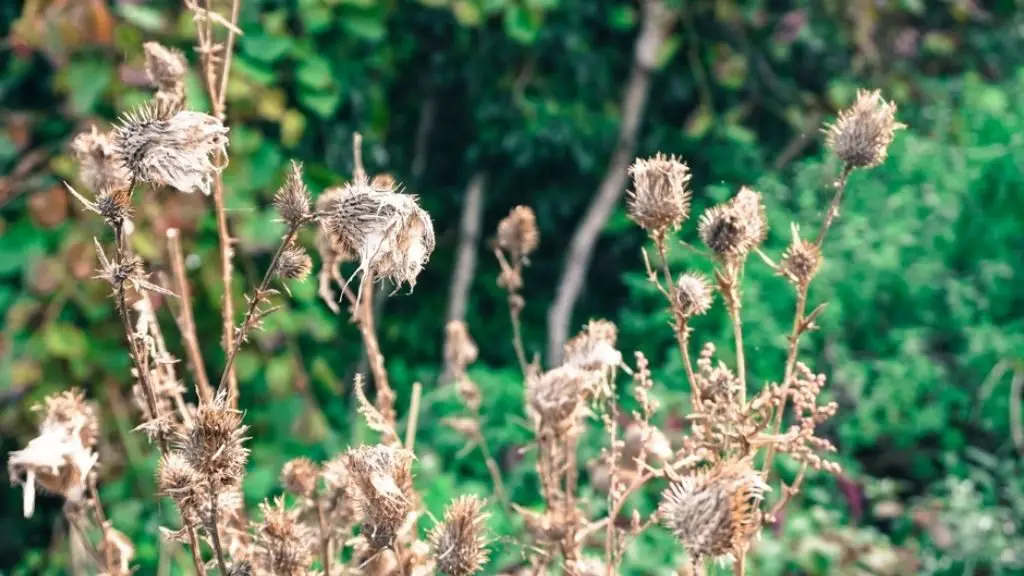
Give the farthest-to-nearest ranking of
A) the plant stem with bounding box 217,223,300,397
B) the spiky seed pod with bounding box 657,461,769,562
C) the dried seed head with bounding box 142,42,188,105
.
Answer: the dried seed head with bounding box 142,42,188,105 < the plant stem with bounding box 217,223,300,397 < the spiky seed pod with bounding box 657,461,769,562

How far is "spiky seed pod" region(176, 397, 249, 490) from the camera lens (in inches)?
23.8

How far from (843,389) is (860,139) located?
1598mm

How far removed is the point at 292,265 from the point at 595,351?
0.25 m

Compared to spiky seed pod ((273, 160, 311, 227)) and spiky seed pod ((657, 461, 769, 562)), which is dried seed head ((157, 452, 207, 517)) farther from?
spiky seed pod ((657, 461, 769, 562))

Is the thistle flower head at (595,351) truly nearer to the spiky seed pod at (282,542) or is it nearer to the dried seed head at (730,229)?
the dried seed head at (730,229)

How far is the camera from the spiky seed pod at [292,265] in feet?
2.25

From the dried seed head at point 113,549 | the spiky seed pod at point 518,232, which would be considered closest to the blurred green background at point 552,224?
the spiky seed pod at point 518,232

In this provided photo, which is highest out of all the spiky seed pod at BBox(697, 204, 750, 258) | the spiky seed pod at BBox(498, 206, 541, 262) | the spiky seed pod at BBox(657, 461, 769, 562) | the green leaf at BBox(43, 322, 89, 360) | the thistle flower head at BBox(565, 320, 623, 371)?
the green leaf at BBox(43, 322, 89, 360)

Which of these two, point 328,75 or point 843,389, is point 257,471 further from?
point 843,389

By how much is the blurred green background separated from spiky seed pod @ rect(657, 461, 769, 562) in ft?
3.27

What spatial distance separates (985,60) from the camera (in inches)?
124

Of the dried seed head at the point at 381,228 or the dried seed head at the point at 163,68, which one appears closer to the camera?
the dried seed head at the point at 381,228

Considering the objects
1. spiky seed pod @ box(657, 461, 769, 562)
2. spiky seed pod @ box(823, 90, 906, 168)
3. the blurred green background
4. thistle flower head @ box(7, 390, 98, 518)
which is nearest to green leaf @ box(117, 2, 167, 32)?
the blurred green background

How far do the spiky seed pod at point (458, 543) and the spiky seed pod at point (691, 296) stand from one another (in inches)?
8.6
